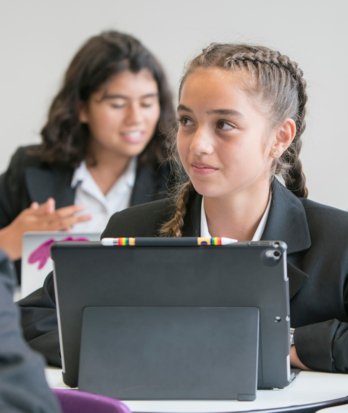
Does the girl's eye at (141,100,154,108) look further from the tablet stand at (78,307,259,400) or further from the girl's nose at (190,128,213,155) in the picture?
the tablet stand at (78,307,259,400)

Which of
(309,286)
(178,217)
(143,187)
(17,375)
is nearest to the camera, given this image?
(17,375)

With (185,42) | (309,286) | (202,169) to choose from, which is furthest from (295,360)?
(185,42)

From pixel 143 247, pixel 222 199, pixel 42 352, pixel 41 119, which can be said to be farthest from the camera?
pixel 41 119

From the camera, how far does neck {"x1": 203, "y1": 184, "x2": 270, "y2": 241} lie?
6.82 ft

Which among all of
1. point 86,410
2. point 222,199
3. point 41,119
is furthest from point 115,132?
point 86,410

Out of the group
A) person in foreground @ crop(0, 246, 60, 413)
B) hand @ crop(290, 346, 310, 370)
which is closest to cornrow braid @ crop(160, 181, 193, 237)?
hand @ crop(290, 346, 310, 370)

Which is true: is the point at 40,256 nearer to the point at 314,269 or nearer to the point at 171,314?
the point at 314,269

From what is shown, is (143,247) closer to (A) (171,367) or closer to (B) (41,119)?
(A) (171,367)

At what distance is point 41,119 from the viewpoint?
4.12 metres

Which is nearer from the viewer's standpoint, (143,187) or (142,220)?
(142,220)

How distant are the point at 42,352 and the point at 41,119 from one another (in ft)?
7.63

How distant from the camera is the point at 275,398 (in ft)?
5.37

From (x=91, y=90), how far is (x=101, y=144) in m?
0.20

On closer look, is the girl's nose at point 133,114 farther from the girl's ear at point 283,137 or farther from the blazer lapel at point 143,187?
the girl's ear at point 283,137
